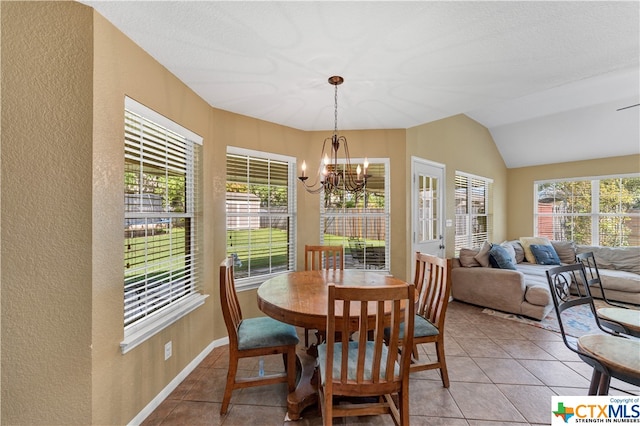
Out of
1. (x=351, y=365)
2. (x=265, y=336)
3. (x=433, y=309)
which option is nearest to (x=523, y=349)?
(x=433, y=309)

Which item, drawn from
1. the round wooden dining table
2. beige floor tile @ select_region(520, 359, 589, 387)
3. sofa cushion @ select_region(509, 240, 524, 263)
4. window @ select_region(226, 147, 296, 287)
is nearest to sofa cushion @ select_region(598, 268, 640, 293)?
sofa cushion @ select_region(509, 240, 524, 263)

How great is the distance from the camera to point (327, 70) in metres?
2.08

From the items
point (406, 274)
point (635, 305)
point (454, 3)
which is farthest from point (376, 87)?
point (635, 305)

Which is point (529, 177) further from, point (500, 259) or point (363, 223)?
point (363, 223)

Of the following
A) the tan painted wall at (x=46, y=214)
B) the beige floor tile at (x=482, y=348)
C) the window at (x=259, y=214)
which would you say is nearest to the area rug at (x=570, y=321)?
the beige floor tile at (x=482, y=348)

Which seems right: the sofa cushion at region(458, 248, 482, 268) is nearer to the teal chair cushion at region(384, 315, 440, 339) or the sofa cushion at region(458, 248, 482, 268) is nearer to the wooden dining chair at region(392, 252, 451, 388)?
the wooden dining chair at region(392, 252, 451, 388)

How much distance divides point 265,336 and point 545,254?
5329 mm

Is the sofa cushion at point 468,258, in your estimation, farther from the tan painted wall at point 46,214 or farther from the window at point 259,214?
the tan painted wall at point 46,214

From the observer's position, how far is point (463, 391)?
209 cm

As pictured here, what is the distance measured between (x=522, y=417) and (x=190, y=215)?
9.89 ft

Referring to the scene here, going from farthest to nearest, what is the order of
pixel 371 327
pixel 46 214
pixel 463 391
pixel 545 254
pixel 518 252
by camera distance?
1. pixel 518 252
2. pixel 545 254
3. pixel 463 391
4. pixel 371 327
5. pixel 46 214

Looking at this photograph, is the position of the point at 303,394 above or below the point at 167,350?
below

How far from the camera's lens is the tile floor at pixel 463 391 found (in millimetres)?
1813

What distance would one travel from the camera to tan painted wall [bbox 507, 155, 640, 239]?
198 inches
